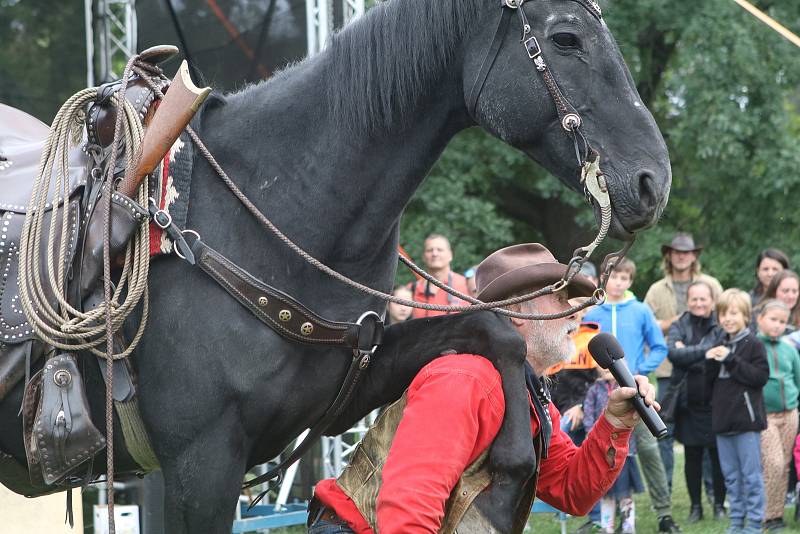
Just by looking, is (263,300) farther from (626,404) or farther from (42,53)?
(42,53)

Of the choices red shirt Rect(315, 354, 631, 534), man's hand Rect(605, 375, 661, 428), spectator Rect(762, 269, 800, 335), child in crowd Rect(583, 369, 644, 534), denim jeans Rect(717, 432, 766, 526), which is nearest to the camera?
red shirt Rect(315, 354, 631, 534)

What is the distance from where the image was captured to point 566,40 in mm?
2398

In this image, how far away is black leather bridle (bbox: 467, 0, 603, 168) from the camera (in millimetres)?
2354

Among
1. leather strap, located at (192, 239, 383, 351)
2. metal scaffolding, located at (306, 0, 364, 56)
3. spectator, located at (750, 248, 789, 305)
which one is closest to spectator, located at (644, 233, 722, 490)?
spectator, located at (750, 248, 789, 305)

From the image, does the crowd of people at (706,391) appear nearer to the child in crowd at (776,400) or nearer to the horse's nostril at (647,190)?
the child in crowd at (776,400)

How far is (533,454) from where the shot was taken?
2553 mm

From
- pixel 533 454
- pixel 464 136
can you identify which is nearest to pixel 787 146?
pixel 464 136

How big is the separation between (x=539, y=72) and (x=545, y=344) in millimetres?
963

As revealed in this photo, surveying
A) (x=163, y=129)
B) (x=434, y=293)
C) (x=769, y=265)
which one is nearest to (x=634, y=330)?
(x=434, y=293)

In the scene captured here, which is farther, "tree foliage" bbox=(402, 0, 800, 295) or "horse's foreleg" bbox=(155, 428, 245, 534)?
"tree foliage" bbox=(402, 0, 800, 295)

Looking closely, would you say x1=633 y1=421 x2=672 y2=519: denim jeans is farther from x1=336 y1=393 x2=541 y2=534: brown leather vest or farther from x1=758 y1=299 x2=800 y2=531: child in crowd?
x1=336 y1=393 x2=541 y2=534: brown leather vest

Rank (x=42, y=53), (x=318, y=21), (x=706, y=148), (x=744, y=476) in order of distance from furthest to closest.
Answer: (x=706, y=148), (x=42, y=53), (x=744, y=476), (x=318, y=21)

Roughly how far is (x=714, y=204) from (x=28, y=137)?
1235cm

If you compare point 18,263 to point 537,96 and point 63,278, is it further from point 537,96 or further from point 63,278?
point 537,96
